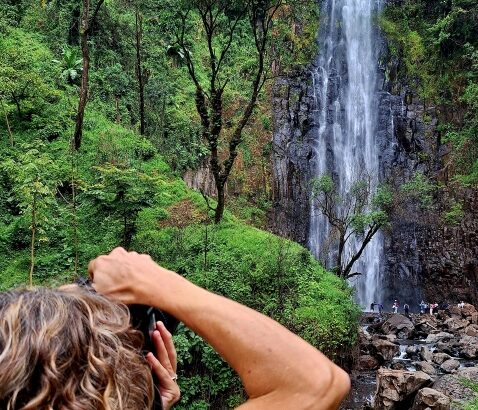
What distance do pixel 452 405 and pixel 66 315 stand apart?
9.61 metres

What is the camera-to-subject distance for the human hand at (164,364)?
1.09 metres

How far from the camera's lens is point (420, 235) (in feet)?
82.8

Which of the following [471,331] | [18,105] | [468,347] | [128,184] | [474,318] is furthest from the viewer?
[474,318]

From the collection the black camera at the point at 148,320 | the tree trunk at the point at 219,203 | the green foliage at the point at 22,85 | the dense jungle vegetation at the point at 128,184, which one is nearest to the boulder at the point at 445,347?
the dense jungle vegetation at the point at 128,184

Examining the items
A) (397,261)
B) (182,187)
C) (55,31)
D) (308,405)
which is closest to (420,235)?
(397,261)

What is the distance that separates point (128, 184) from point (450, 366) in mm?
9261

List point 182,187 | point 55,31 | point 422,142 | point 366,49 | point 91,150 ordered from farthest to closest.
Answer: point 366,49 → point 422,142 → point 55,31 → point 182,187 → point 91,150

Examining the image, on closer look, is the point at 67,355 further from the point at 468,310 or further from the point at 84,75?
the point at 468,310

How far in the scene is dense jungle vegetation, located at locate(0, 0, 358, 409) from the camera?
1029 centimetres

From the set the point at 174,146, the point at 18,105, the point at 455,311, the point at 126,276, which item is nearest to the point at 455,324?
the point at 455,311

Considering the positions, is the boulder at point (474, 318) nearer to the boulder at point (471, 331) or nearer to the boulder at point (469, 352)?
the boulder at point (471, 331)

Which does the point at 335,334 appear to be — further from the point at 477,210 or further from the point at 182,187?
the point at 477,210

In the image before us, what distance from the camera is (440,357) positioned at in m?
13.9

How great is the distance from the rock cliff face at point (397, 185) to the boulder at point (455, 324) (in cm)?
447
